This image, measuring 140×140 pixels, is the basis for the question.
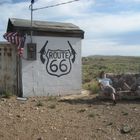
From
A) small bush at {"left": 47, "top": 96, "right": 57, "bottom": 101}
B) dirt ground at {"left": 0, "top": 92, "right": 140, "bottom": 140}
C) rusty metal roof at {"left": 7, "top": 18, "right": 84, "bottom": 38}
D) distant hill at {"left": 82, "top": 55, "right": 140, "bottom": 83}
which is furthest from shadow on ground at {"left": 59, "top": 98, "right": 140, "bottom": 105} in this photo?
distant hill at {"left": 82, "top": 55, "right": 140, "bottom": 83}

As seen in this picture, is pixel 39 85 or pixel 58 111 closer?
pixel 58 111

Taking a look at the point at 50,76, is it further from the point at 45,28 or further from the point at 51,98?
the point at 45,28

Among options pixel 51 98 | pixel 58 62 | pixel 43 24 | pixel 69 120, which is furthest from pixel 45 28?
pixel 69 120

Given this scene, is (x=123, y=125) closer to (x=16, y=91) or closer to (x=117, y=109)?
(x=117, y=109)

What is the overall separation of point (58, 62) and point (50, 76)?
0.68 meters

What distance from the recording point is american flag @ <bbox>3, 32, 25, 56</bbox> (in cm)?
1666

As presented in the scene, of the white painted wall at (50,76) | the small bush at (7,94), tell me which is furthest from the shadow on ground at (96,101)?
the small bush at (7,94)

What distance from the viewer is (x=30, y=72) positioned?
17125mm

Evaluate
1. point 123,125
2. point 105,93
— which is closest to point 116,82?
point 105,93

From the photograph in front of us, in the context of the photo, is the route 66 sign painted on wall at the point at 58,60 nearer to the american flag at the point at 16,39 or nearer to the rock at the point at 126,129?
the american flag at the point at 16,39

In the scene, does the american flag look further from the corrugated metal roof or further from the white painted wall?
the corrugated metal roof

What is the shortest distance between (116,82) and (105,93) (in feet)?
3.97

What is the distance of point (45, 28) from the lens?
686 inches

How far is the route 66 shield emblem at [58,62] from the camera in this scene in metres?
17.7
